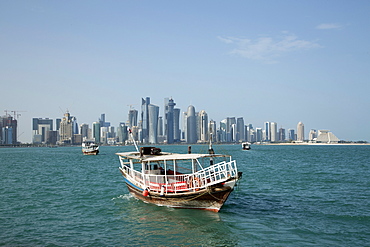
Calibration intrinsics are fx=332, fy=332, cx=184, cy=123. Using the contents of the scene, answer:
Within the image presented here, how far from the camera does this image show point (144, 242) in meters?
17.2

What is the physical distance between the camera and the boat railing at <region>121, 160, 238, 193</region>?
861 inches

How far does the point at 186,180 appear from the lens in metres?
25.4

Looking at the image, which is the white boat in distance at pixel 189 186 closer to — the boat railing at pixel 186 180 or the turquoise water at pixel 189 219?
the boat railing at pixel 186 180

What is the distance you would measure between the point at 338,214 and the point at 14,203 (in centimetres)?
2500

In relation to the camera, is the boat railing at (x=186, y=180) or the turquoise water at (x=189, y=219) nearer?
the turquoise water at (x=189, y=219)

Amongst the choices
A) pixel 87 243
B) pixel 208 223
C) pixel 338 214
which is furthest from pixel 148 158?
pixel 338 214

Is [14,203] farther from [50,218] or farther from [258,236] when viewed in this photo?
[258,236]

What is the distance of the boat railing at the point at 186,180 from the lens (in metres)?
21.9

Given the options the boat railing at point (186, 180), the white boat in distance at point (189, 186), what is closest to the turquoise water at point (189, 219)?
the white boat in distance at point (189, 186)

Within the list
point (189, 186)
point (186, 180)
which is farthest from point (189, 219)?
point (186, 180)

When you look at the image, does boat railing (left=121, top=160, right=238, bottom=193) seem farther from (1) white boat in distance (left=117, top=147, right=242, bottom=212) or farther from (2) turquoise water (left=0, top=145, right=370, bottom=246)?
(2) turquoise water (left=0, top=145, right=370, bottom=246)

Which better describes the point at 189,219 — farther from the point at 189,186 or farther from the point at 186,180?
the point at 186,180

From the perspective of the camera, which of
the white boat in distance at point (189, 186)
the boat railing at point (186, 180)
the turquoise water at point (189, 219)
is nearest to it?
the turquoise water at point (189, 219)

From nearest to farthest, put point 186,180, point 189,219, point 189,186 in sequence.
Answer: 1. point 189,219
2. point 189,186
3. point 186,180
